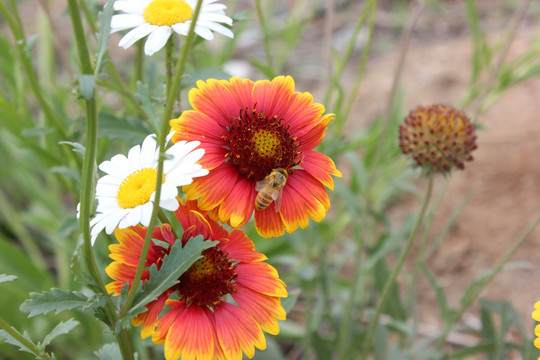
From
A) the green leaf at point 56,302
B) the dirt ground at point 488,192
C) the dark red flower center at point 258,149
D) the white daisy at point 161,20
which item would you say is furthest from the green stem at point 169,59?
the dirt ground at point 488,192

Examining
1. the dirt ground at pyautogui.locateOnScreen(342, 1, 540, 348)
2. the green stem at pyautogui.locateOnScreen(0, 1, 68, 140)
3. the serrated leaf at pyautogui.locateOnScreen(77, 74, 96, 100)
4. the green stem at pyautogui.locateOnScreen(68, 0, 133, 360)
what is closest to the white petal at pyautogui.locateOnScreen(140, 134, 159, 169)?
the green stem at pyautogui.locateOnScreen(68, 0, 133, 360)

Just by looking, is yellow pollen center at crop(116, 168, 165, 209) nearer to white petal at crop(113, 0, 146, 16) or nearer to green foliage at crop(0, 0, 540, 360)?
green foliage at crop(0, 0, 540, 360)

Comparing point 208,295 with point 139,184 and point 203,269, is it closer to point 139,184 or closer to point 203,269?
point 203,269

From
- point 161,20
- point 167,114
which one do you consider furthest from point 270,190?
point 161,20

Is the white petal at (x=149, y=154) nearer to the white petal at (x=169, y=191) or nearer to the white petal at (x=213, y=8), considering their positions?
the white petal at (x=169, y=191)

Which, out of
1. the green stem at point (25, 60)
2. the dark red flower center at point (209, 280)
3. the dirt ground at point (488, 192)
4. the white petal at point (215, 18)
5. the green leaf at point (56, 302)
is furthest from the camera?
the dirt ground at point (488, 192)

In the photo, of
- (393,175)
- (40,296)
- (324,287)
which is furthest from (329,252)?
(40,296)

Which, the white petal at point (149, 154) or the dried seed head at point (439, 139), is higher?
the dried seed head at point (439, 139)

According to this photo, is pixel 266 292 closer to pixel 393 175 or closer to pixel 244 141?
pixel 244 141
